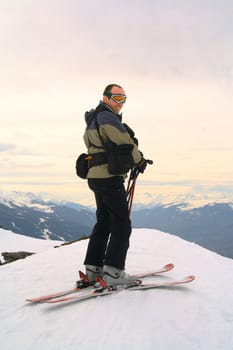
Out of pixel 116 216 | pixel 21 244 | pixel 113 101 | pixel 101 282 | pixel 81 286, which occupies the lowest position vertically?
pixel 21 244

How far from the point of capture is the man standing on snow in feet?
22.9

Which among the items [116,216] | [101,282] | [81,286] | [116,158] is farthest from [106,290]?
[116,158]

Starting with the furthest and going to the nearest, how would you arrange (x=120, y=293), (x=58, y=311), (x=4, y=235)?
(x=4, y=235), (x=120, y=293), (x=58, y=311)

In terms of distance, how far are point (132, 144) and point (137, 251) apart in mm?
5267

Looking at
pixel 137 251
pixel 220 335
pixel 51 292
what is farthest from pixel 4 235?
pixel 220 335

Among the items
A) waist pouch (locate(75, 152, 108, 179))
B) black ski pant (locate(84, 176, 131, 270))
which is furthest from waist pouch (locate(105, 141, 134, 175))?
waist pouch (locate(75, 152, 108, 179))

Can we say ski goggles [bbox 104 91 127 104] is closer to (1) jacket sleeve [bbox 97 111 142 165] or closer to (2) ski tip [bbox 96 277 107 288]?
(1) jacket sleeve [bbox 97 111 142 165]

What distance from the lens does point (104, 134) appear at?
22.9 ft

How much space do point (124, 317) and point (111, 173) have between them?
2560 mm

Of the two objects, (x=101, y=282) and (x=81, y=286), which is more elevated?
(x=101, y=282)

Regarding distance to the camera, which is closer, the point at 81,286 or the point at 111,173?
the point at 111,173

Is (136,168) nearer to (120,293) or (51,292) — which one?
(120,293)

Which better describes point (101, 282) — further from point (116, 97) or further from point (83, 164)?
point (116, 97)

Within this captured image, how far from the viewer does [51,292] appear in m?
7.56
